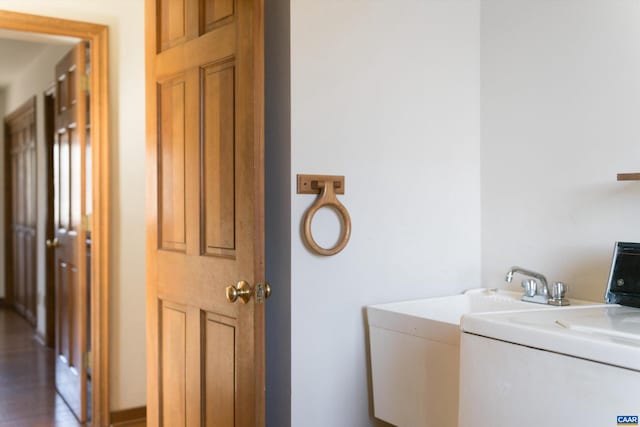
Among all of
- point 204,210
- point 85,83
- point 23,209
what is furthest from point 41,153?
point 204,210

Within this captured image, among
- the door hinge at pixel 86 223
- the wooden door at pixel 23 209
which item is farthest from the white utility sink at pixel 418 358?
the wooden door at pixel 23 209

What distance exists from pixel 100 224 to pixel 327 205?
1.61 metres

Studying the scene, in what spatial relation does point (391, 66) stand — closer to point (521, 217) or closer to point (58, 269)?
point (521, 217)

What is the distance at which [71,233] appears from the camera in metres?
3.59

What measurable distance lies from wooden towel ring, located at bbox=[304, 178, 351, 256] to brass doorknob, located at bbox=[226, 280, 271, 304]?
0.28m

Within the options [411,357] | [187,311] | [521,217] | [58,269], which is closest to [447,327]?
[411,357]

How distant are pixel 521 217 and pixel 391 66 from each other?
2.70ft

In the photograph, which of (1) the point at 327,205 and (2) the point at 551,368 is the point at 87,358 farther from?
(2) the point at 551,368

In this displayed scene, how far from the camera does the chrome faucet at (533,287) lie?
2.23 metres

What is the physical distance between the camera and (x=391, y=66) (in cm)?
235

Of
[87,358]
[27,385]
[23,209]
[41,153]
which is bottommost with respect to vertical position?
[27,385]

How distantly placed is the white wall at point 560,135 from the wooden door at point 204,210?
1.19 m

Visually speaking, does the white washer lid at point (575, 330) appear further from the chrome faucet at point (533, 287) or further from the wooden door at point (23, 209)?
the wooden door at point (23, 209)

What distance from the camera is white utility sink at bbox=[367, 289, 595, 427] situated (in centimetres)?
197
